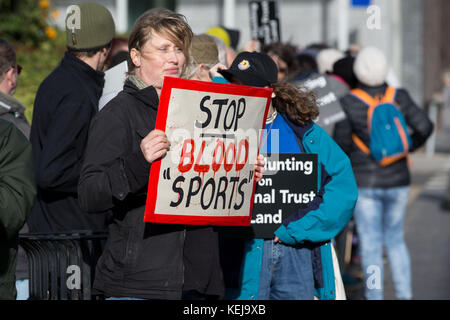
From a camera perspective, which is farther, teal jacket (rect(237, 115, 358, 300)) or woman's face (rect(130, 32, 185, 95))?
teal jacket (rect(237, 115, 358, 300))

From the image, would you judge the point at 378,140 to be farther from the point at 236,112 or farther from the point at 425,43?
the point at 425,43

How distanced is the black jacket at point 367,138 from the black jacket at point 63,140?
9.90 feet

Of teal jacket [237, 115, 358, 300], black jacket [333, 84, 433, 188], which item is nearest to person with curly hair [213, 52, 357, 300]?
teal jacket [237, 115, 358, 300]

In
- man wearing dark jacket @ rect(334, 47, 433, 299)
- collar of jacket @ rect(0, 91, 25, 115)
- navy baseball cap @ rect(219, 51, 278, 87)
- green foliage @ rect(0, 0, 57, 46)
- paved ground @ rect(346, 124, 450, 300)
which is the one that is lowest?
paved ground @ rect(346, 124, 450, 300)

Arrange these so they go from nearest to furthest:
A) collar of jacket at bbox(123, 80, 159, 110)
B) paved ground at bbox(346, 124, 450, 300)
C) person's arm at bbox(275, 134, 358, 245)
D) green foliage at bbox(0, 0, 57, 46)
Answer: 1. collar of jacket at bbox(123, 80, 159, 110)
2. person's arm at bbox(275, 134, 358, 245)
3. paved ground at bbox(346, 124, 450, 300)
4. green foliage at bbox(0, 0, 57, 46)

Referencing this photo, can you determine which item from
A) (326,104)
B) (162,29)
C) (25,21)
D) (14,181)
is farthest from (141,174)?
(25,21)

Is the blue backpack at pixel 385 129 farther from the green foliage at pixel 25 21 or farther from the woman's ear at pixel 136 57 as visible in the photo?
the green foliage at pixel 25 21

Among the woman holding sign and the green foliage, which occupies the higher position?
the green foliage

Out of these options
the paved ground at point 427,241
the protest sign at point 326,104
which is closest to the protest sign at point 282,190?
the protest sign at point 326,104

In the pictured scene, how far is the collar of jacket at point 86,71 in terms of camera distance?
4.80m

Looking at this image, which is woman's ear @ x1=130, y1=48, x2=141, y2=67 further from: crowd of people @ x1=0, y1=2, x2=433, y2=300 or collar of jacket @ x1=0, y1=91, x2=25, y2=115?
collar of jacket @ x1=0, y1=91, x2=25, y2=115

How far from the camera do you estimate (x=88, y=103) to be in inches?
184

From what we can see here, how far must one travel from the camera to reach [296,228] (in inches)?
173

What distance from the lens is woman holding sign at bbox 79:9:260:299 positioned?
347 cm
